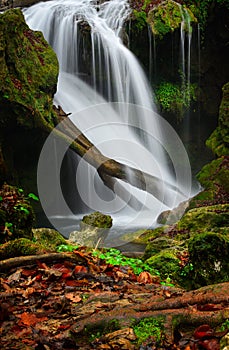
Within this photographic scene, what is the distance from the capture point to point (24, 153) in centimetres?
1026

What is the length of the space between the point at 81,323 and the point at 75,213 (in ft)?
34.6

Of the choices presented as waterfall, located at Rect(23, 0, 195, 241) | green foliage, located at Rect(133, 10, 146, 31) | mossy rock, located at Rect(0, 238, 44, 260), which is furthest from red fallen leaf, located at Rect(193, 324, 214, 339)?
green foliage, located at Rect(133, 10, 146, 31)

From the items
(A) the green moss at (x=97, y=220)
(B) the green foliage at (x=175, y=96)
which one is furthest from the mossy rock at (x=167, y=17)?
(A) the green moss at (x=97, y=220)

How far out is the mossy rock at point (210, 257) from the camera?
3.82 meters

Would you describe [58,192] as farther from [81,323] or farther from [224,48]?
[81,323]

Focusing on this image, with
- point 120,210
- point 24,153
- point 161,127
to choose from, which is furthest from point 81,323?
point 161,127

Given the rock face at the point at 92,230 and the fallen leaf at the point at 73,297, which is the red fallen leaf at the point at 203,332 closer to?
the fallen leaf at the point at 73,297

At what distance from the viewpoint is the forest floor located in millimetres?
1788

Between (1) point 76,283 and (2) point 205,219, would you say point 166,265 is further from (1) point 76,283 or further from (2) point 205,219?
(2) point 205,219

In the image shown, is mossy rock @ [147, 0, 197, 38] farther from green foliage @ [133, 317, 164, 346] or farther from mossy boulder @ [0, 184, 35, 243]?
green foliage @ [133, 317, 164, 346]

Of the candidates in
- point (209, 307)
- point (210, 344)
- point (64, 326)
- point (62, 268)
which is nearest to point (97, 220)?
point (62, 268)

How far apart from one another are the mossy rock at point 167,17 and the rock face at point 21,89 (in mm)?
6051

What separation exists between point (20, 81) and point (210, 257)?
21.8 ft

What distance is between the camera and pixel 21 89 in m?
8.79
